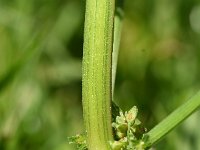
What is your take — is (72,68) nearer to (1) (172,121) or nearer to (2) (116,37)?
(2) (116,37)

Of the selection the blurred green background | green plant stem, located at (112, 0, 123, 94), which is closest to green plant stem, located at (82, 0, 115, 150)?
green plant stem, located at (112, 0, 123, 94)

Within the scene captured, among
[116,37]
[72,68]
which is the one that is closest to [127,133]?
[116,37]

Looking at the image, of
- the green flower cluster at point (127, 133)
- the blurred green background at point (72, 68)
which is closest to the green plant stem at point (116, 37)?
the green flower cluster at point (127, 133)

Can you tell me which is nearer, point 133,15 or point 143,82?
point 143,82

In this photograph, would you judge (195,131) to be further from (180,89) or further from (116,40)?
(116,40)

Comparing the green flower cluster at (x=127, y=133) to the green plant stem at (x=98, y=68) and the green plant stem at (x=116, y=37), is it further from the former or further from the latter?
the green plant stem at (x=116, y=37)

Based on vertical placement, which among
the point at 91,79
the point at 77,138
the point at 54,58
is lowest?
the point at 54,58

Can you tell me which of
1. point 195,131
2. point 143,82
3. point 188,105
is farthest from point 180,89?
point 188,105

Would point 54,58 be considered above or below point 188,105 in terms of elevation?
below
